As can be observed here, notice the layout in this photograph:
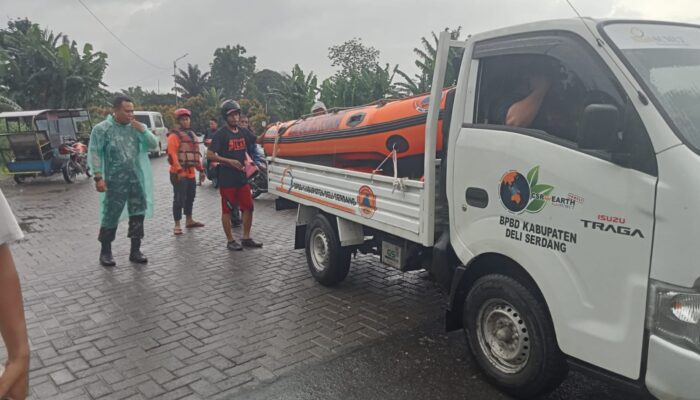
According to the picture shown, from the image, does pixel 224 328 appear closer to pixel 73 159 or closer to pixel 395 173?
pixel 395 173

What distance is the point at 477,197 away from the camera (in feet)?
10.8

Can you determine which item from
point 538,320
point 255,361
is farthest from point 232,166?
point 538,320

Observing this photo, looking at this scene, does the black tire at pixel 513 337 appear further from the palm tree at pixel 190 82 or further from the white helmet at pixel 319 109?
the palm tree at pixel 190 82

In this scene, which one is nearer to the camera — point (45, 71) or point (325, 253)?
point (325, 253)

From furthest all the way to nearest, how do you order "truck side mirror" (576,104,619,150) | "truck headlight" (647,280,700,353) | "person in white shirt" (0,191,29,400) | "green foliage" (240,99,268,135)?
1. "green foliage" (240,99,268,135)
2. "truck side mirror" (576,104,619,150)
3. "truck headlight" (647,280,700,353)
4. "person in white shirt" (0,191,29,400)

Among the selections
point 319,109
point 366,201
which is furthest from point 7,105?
point 366,201

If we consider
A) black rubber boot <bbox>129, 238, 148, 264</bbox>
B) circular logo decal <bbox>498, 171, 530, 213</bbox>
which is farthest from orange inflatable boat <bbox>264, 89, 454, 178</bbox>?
black rubber boot <bbox>129, 238, 148, 264</bbox>

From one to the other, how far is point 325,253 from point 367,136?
1424mm

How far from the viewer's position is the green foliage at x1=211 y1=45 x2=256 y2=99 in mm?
63312

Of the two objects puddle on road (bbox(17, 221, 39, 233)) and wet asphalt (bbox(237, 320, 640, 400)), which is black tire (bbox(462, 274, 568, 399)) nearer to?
wet asphalt (bbox(237, 320, 640, 400))

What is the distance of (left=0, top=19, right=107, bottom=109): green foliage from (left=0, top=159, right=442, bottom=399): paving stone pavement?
62.2ft

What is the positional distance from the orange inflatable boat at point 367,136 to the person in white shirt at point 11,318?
2874 mm

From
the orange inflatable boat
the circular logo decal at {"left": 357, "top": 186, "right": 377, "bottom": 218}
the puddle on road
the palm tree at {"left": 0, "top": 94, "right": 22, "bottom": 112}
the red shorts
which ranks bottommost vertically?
the puddle on road

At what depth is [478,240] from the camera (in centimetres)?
329
